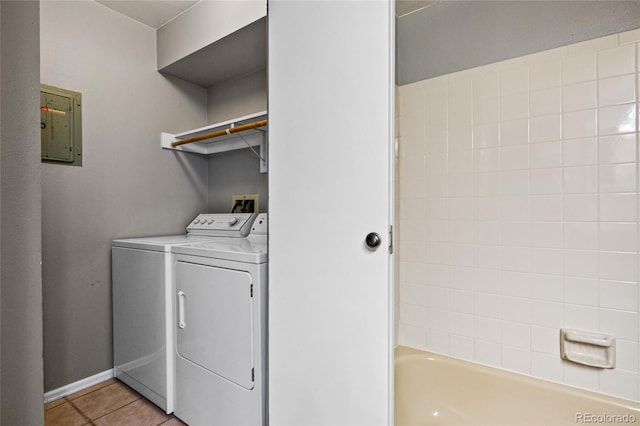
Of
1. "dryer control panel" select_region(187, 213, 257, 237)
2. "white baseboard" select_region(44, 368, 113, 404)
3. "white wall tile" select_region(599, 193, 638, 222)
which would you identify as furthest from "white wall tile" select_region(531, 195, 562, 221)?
"white baseboard" select_region(44, 368, 113, 404)

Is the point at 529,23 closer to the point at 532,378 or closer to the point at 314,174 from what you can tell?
the point at 314,174

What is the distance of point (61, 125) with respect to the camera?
1.89 m

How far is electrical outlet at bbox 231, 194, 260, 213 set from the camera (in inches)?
94.6

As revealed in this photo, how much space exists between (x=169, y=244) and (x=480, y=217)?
163 cm

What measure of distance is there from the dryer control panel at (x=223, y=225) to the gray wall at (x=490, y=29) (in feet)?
4.30

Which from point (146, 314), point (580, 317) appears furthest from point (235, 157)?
point (580, 317)

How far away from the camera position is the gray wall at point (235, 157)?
94.3 inches

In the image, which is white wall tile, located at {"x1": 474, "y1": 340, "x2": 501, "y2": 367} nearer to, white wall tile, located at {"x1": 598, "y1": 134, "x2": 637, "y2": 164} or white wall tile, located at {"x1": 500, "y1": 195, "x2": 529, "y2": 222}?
white wall tile, located at {"x1": 500, "y1": 195, "x2": 529, "y2": 222}

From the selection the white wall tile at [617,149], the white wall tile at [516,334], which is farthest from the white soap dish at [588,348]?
the white wall tile at [617,149]

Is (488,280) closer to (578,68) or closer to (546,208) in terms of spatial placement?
(546,208)

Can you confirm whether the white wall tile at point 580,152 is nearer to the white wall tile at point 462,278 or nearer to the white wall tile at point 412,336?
the white wall tile at point 462,278

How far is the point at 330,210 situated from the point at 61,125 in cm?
180

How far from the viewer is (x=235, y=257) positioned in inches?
55.2

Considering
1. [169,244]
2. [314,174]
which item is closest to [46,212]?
[169,244]
